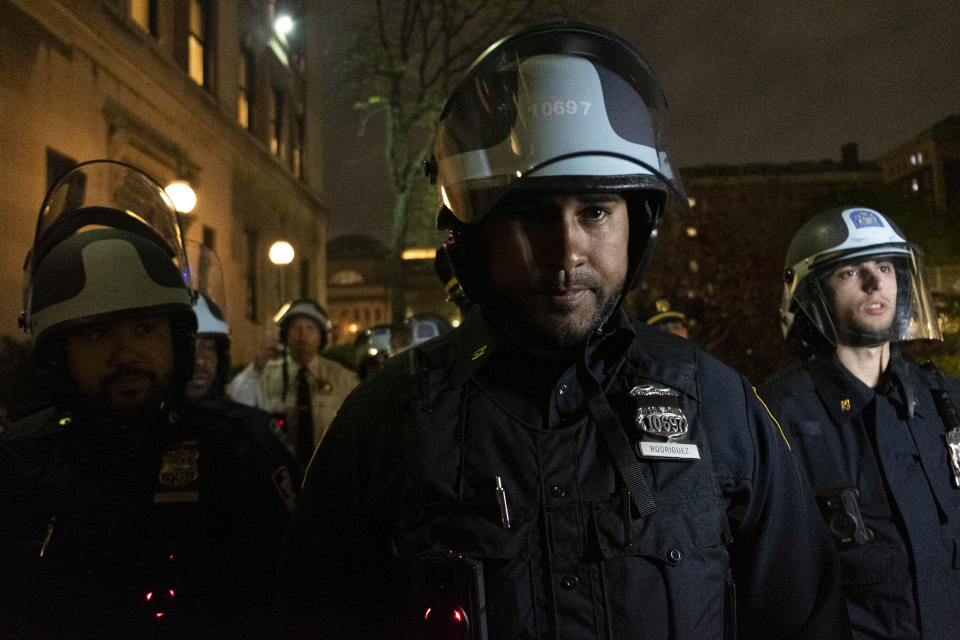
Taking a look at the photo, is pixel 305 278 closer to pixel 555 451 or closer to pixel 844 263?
pixel 844 263

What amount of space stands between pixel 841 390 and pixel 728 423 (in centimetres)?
148

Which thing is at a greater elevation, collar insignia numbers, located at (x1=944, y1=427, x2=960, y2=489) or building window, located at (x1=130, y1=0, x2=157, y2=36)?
building window, located at (x1=130, y1=0, x2=157, y2=36)

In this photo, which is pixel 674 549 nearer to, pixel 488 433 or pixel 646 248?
pixel 488 433

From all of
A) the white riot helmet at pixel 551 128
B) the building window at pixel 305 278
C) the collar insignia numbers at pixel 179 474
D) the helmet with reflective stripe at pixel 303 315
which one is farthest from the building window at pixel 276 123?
the white riot helmet at pixel 551 128

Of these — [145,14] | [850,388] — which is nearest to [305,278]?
[145,14]

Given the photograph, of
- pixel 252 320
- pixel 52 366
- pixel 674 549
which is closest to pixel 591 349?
pixel 674 549

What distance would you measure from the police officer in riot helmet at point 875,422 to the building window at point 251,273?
14.1m

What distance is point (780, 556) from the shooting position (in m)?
1.65

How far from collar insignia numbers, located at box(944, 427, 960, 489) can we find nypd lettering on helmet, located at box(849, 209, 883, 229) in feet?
3.40

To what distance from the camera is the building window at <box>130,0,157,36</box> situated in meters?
10.3

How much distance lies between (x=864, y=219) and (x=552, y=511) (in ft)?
8.64

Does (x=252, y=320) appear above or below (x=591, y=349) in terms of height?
above

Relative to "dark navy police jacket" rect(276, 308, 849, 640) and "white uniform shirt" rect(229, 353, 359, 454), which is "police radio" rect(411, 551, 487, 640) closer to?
"dark navy police jacket" rect(276, 308, 849, 640)

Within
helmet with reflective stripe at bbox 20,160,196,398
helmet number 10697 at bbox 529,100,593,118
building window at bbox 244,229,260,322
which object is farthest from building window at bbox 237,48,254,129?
helmet number 10697 at bbox 529,100,593,118
